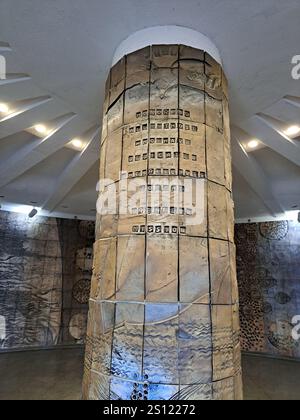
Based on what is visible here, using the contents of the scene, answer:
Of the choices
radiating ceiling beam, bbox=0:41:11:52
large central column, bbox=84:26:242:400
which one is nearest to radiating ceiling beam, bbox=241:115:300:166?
large central column, bbox=84:26:242:400

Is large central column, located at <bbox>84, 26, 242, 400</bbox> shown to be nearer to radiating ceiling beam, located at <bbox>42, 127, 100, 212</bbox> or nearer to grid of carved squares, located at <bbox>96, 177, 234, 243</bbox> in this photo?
grid of carved squares, located at <bbox>96, 177, 234, 243</bbox>

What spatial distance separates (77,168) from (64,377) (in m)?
3.33

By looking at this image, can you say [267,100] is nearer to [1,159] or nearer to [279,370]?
[1,159]

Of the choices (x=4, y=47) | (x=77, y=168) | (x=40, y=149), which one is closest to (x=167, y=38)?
(x=4, y=47)

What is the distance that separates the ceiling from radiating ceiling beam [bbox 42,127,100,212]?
0.03 meters

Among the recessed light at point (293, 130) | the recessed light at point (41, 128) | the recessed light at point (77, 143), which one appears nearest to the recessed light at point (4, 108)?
the recessed light at point (41, 128)

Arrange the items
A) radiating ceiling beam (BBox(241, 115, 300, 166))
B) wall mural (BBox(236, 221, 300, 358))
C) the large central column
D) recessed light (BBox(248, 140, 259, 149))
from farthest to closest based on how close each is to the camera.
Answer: wall mural (BBox(236, 221, 300, 358))
recessed light (BBox(248, 140, 259, 149))
radiating ceiling beam (BBox(241, 115, 300, 166))
the large central column

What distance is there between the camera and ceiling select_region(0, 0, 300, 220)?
1914 mm

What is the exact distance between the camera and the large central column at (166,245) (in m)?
1.58

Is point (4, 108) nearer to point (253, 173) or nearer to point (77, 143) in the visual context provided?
point (77, 143)

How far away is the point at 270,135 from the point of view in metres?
3.55

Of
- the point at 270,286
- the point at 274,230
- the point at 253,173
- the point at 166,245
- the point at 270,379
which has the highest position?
the point at 253,173

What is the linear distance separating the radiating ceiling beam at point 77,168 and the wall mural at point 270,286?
4346mm
